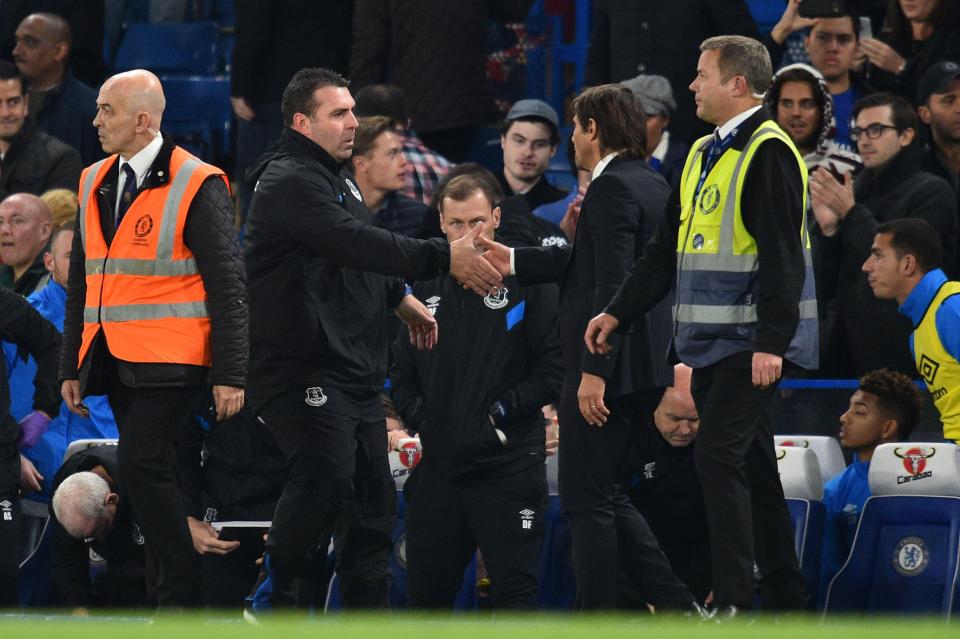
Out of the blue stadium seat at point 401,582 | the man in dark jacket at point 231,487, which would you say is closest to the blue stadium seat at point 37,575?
the man in dark jacket at point 231,487

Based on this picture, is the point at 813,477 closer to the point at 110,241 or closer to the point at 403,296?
the point at 403,296

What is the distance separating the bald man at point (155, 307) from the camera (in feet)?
21.7

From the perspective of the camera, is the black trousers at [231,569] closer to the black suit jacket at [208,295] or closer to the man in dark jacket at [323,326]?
the man in dark jacket at [323,326]

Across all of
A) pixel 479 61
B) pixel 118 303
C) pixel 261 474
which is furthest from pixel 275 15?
pixel 118 303

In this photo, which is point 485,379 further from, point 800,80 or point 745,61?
point 800,80

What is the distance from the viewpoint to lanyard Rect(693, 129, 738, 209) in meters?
6.43

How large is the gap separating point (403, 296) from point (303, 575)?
119 centimetres

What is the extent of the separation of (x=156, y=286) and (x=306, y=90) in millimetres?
1041

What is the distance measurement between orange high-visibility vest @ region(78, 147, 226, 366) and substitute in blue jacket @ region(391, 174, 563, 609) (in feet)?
3.77

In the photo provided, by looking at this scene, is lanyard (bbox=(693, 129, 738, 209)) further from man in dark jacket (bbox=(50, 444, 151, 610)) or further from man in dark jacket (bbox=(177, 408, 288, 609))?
man in dark jacket (bbox=(50, 444, 151, 610))

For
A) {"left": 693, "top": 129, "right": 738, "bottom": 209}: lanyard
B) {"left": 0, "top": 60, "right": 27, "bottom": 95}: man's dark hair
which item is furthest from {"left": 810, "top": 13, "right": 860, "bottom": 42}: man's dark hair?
{"left": 0, "top": 60, "right": 27, "bottom": 95}: man's dark hair

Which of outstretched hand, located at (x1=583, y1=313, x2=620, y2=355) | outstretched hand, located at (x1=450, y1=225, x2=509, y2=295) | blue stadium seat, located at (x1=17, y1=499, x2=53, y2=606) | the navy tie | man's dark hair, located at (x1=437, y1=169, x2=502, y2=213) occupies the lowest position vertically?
blue stadium seat, located at (x1=17, y1=499, x2=53, y2=606)

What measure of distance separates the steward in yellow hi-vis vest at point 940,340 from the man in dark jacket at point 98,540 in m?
3.44

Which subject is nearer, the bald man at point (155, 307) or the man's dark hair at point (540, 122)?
the bald man at point (155, 307)
